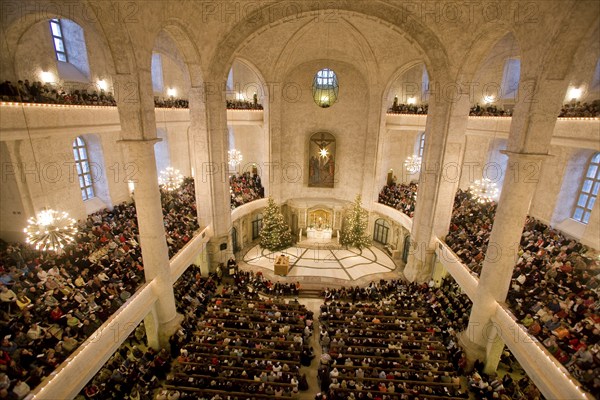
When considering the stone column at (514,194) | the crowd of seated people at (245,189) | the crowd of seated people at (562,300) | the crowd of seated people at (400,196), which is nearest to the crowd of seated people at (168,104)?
the crowd of seated people at (245,189)

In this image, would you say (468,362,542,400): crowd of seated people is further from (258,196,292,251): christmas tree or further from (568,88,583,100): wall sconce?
(258,196,292,251): christmas tree

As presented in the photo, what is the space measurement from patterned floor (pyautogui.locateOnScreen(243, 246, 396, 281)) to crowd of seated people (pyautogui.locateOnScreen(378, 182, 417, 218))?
3464 millimetres

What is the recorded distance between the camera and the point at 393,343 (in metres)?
12.5

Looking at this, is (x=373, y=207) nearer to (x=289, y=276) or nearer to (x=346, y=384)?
(x=289, y=276)

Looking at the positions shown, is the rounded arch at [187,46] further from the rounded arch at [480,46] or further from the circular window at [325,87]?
the rounded arch at [480,46]

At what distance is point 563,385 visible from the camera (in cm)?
821

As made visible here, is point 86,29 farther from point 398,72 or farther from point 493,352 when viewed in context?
point 493,352

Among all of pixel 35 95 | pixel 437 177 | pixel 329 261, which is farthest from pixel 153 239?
pixel 437 177

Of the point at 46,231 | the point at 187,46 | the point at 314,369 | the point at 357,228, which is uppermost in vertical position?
the point at 187,46

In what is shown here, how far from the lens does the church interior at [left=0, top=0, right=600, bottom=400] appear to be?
9.60 metres

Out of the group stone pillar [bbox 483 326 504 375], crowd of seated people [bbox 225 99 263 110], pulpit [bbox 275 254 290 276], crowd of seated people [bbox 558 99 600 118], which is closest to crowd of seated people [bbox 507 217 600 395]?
stone pillar [bbox 483 326 504 375]

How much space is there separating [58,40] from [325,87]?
15108mm

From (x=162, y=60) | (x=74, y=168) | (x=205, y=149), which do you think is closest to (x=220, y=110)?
(x=205, y=149)

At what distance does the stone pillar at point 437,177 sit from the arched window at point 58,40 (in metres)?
18.1
